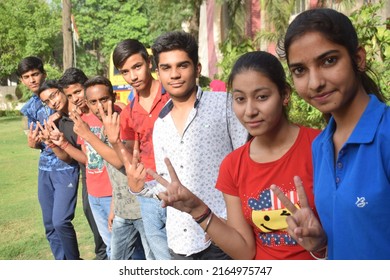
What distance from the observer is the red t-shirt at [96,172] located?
2814 mm

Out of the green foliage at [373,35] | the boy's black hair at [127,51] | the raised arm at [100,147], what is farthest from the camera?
the green foliage at [373,35]

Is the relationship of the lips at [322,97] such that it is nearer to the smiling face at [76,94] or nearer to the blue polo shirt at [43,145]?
the smiling face at [76,94]

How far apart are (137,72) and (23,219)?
8.43 ft

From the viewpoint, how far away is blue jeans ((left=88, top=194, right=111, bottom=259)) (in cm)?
283

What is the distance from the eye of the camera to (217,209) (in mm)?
1797

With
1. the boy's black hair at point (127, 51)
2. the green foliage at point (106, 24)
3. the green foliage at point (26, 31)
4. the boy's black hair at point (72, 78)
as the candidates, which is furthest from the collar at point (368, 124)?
the green foliage at point (106, 24)

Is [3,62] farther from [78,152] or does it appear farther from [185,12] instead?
[78,152]

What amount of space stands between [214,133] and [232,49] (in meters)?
7.31

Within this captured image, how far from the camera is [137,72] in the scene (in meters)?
2.50

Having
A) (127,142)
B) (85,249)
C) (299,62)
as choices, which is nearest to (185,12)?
(85,249)

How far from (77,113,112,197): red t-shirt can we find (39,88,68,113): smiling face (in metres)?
0.46

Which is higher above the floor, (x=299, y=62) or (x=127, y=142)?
(x=299, y=62)

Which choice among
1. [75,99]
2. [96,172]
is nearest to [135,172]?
[96,172]

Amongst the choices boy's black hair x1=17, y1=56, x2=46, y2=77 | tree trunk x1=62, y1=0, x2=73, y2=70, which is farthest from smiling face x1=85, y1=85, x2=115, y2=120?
tree trunk x1=62, y1=0, x2=73, y2=70
